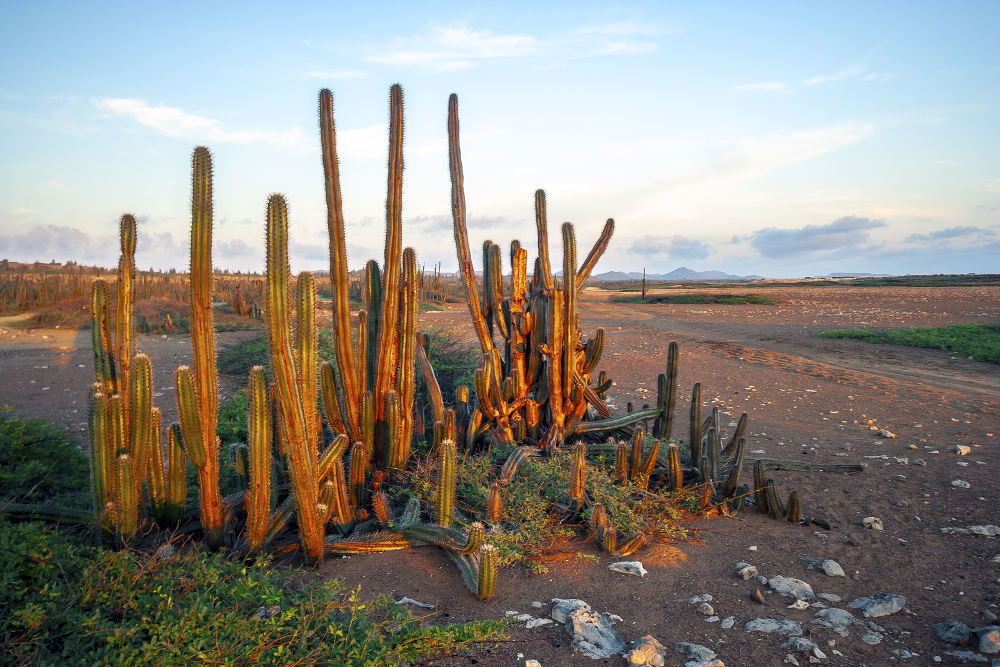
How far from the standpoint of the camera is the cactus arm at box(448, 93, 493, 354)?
19.3 feet

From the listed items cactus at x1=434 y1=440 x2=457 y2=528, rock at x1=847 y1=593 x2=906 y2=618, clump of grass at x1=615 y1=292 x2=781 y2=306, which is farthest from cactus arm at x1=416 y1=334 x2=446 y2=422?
clump of grass at x1=615 y1=292 x2=781 y2=306

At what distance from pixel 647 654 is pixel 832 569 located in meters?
1.79

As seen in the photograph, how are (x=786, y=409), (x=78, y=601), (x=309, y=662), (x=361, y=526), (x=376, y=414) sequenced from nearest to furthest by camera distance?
(x=309, y=662), (x=78, y=601), (x=361, y=526), (x=376, y=414), (x=786, y=409)

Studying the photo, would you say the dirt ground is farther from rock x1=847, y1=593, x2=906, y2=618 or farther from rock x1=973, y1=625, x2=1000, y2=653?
rock x1=973, y1=625, x2=1000, y2=653

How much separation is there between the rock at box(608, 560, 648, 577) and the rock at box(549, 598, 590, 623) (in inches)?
20.6

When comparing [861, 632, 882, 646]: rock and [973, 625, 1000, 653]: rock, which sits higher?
[973, 625, 1000, 653]: rock

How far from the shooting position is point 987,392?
9898 millimetres

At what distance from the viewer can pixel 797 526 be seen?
4.73 m

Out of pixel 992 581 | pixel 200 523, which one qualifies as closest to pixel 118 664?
pixel 200 523

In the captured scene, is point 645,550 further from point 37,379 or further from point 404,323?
point 37,379

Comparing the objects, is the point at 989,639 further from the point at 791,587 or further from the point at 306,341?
the point at 306,341

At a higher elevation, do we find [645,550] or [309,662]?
[309,662]

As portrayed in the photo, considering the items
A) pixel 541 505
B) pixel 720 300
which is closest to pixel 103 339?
pixel 541 505

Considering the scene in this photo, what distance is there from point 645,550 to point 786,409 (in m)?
5.85
